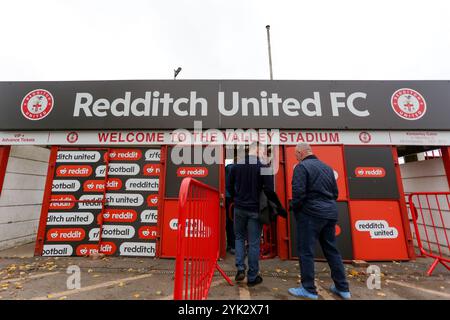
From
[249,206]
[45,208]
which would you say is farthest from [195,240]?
[45,208]

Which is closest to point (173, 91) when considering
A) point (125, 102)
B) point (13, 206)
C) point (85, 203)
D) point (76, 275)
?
point (125, 102)

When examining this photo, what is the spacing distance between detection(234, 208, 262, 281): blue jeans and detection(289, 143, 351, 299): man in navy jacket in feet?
1.97

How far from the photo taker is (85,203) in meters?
5.19

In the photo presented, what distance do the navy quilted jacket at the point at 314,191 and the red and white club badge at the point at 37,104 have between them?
19.4ft

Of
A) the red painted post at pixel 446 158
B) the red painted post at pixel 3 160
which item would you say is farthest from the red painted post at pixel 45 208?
the red painted post at pixel 446 158

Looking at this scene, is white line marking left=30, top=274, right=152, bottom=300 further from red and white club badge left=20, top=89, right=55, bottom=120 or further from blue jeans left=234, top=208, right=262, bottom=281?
red and white club badge left=20, top=89, right=55, bottom=120

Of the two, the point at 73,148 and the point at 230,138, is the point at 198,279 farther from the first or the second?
the point at 73,148

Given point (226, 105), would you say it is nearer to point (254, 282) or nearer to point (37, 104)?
point (254, 282)

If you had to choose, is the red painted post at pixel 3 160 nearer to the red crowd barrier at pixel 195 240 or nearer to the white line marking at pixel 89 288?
the white line marking at pixel 89 288

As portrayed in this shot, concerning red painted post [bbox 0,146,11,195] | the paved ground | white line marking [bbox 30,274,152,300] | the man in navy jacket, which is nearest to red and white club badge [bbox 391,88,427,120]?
the paved ground

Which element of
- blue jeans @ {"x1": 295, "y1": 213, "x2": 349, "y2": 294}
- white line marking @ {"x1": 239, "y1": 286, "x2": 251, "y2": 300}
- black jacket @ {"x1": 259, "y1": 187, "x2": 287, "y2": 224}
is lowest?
white line marking @ {"x1": 239, "y1": 286, "x2": 251, "y2": 300}

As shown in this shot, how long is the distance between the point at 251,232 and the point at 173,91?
3857 mm

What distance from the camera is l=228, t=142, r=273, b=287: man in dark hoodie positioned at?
336 centimetres

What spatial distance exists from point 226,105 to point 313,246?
11.9 feet
